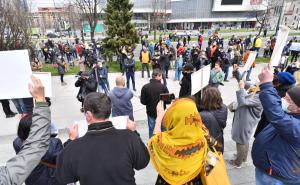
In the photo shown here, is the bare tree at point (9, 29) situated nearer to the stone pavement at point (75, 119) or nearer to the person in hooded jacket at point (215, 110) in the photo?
the stone pavement at point (75, 119)

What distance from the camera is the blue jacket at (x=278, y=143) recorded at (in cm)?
221

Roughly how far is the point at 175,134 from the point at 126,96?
310 cm

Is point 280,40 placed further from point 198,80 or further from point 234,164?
point 234,164

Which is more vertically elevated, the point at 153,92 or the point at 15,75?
the point at 15,75

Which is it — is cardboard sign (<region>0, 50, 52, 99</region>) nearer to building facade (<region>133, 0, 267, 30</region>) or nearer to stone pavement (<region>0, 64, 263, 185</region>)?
stone pavement (<region>0, 64, 263, 185</region>)

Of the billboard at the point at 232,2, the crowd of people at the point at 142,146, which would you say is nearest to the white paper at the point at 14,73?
the crowd of people at the point at 142,146

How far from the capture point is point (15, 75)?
259 centimetres

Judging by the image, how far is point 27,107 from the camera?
6.18m

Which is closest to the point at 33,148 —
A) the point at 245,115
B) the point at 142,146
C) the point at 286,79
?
the point at 142,146

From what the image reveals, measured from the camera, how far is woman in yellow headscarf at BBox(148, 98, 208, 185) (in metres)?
2.16

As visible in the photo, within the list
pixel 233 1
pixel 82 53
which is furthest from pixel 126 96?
pixel 233 1

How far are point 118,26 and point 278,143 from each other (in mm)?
15440

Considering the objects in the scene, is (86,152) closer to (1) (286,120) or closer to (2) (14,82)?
(2) (14,82)

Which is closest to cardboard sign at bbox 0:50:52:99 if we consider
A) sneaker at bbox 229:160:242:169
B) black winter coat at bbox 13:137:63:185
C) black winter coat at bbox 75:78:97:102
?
black winter coat at bbox 13:137:63:185
